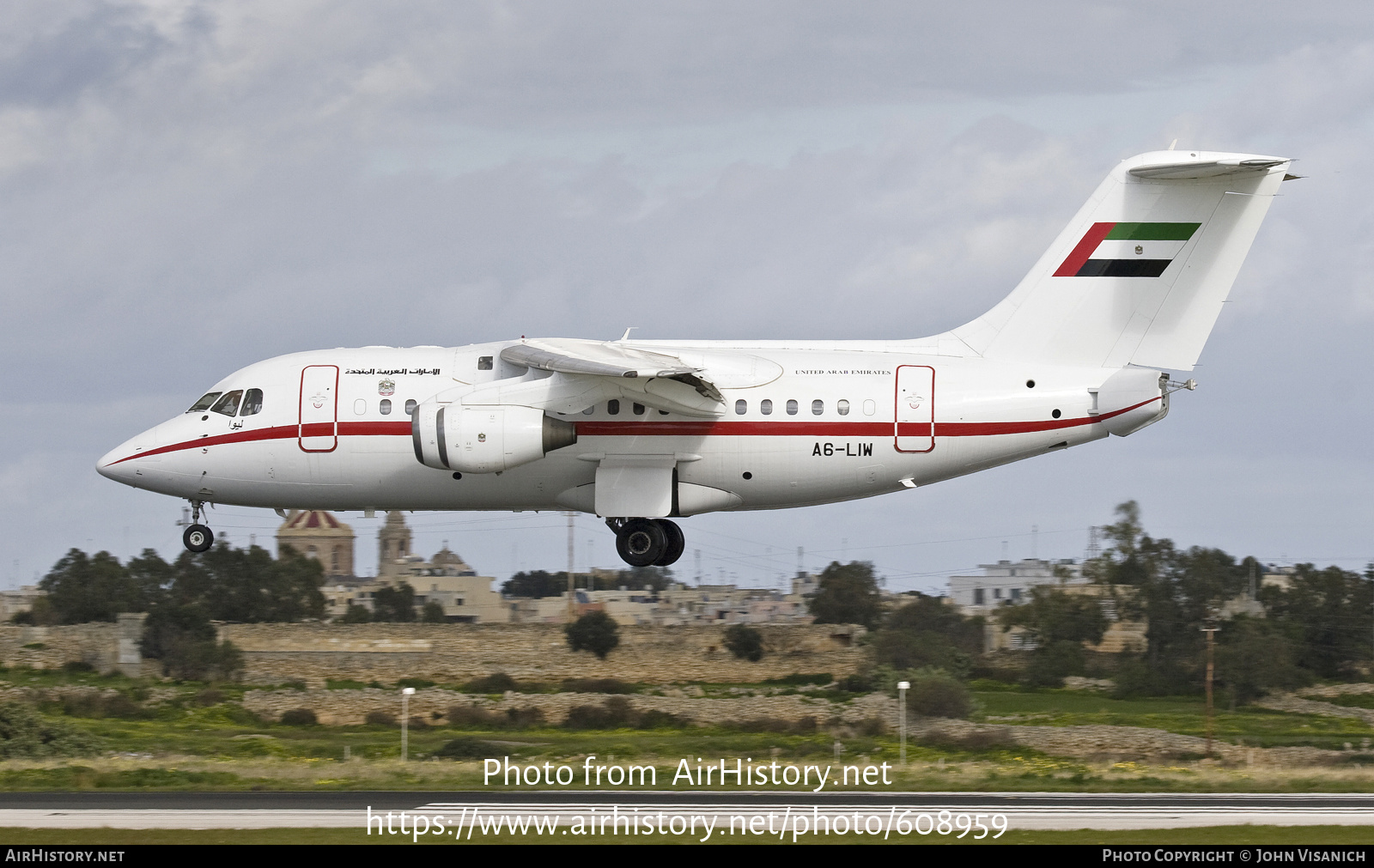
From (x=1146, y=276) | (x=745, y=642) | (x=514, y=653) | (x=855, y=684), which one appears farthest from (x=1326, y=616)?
(x=1146, y=276)

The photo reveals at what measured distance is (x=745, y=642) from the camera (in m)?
52.4

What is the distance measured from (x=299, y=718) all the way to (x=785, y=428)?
79.5ft

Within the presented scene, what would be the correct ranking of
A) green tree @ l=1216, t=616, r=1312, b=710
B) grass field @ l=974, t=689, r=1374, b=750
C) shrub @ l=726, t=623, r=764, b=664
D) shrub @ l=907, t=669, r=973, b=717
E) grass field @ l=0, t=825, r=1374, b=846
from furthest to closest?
shrub @ l=726, t=623, r=764, b=664 → green tree @ l=1216, t=616, r=1312, b=710 → grass field @ l=974, t=689, r=1374, b=750 → shrub @ l=907, t=669, r=973, b=717 → grass field @ l=0, t=825, r=1374, b=846

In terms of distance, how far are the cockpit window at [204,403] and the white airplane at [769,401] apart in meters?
0.33

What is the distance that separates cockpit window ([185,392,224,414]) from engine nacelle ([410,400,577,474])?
4621 millimetres

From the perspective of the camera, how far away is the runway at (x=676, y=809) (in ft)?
70.0

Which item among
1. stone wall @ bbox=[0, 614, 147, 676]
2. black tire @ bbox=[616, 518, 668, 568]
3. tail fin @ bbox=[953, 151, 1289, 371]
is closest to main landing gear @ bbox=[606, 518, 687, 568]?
black tire @ bbox=[616, 518, 668, 568]

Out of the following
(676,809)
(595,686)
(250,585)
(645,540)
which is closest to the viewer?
(676,809)

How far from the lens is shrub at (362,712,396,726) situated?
42594 millimetres

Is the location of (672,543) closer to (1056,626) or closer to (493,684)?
(493,684)

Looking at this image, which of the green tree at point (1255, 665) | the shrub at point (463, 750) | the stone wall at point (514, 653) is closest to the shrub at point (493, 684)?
the stone wall at point (514, 653)

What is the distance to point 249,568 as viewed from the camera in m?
63.4

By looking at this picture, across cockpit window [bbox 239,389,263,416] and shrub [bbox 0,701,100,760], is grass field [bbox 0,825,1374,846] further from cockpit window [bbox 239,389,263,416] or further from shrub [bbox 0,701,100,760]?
shrub [bbox 0,701,100,760]
